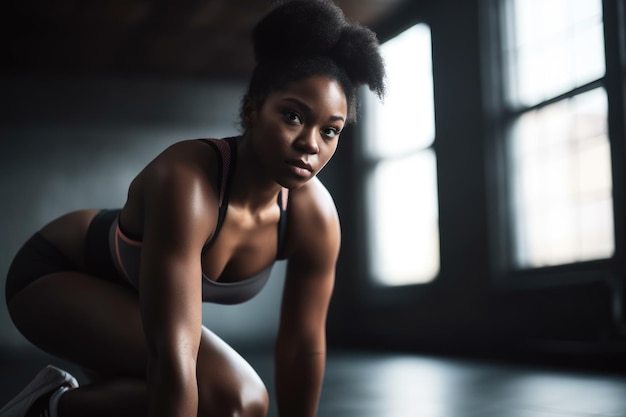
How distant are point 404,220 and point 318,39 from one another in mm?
4337

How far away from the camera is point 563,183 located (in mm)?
4008

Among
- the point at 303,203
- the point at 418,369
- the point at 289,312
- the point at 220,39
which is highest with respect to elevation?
Result: the point at 220,39

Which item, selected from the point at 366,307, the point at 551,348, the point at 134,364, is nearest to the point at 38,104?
the point at 366,307

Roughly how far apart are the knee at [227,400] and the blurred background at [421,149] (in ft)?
8.31

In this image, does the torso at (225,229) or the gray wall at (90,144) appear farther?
the gray wall at (90,144)

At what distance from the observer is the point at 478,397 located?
2695 millimetres

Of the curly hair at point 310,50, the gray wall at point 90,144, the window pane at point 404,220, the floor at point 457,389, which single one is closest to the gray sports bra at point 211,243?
the curly hair at point 310,50

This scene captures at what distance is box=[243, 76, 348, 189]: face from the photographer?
52.4 inches

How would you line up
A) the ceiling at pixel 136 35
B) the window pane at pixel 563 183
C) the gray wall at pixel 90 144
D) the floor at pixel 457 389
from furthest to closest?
1. the gray wall at pixel 90 144
2. the ceiling at pixel 136 35
3. the window pane at pixel 563 183
4. the floor at pixel 457 389

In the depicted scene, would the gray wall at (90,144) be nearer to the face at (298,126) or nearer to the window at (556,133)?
the window at (556,133)

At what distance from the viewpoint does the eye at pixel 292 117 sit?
1.34 m

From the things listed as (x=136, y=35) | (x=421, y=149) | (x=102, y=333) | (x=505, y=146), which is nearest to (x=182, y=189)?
(x=102, y=333)

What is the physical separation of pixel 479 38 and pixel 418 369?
6.68 feet

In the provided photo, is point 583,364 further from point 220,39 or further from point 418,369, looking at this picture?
point 220,39
